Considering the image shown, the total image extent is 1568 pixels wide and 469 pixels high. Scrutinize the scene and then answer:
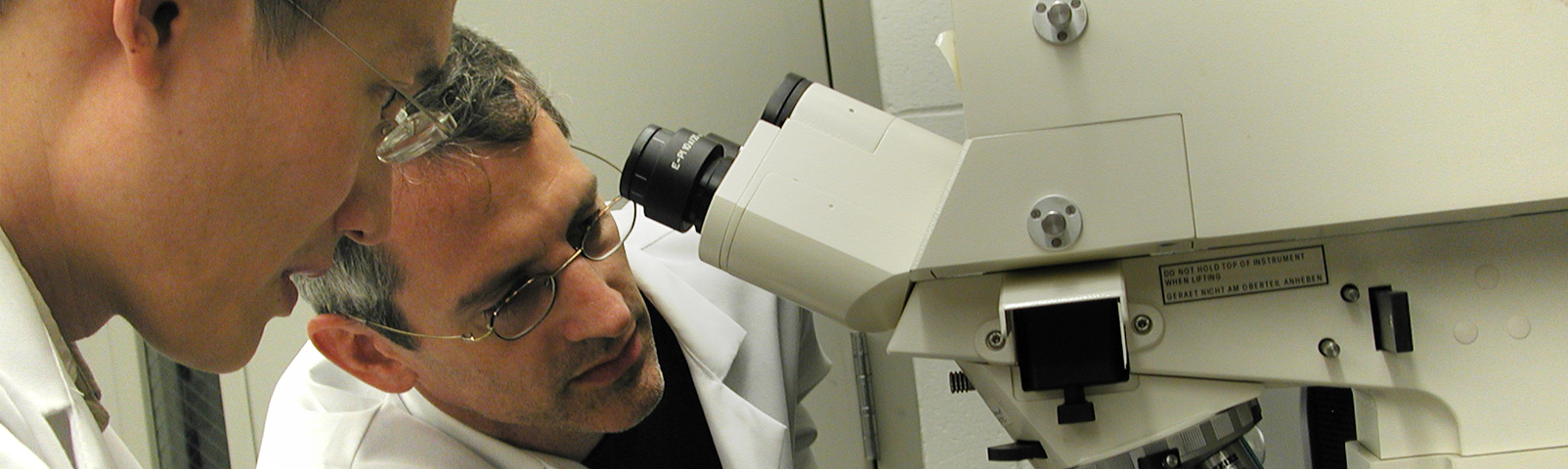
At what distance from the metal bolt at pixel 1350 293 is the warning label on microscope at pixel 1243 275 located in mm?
12

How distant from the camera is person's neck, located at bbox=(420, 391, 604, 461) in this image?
140cm

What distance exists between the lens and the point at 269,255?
713 millimetres

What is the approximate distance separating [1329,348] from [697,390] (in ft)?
3.12

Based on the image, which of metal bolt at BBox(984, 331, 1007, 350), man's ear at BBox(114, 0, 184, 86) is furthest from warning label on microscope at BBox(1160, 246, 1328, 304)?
man's ear at BBox(114, 0, 184, 86)

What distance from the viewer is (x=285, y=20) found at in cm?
64

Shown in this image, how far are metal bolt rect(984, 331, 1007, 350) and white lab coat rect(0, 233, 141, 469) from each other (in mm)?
595

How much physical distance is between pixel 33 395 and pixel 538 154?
68 cm

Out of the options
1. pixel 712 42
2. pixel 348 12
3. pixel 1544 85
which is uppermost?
pixel 712 42

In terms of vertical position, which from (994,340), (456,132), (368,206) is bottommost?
(994,340)

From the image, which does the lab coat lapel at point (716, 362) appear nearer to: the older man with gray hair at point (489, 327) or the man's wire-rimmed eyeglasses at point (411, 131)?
the older man with gray hair at point (489, 327)

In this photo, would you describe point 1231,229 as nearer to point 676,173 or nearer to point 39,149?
point 676,173

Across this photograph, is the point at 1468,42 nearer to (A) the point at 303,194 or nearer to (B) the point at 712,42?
(A) the point at 303,194

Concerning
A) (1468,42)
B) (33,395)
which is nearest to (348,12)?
(33,395)

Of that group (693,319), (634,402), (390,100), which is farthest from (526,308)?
(390,100)
